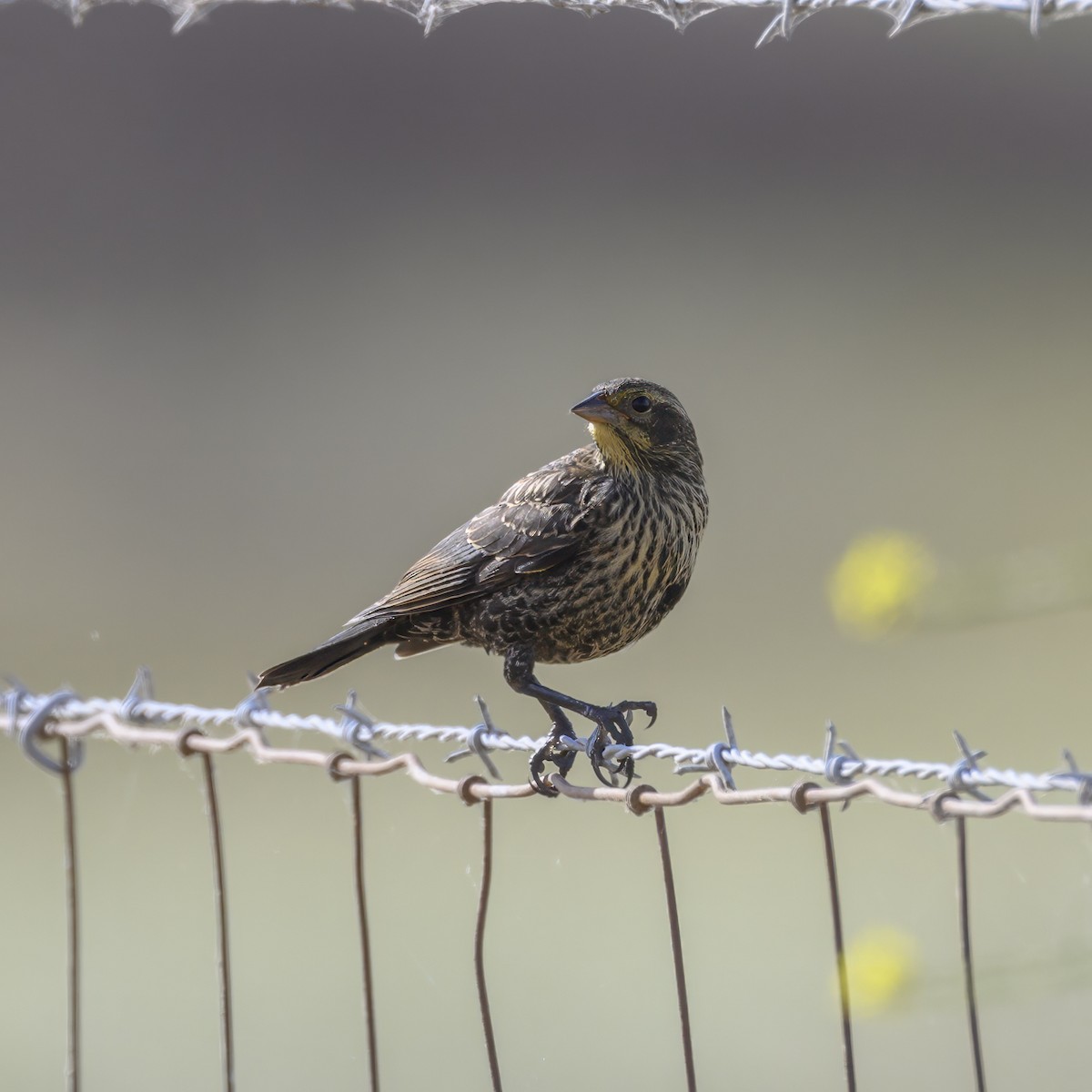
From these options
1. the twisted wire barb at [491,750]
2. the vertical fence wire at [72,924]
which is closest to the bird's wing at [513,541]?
the twisted wire barb at [491,750]

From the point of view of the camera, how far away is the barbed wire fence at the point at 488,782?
1.55 metres

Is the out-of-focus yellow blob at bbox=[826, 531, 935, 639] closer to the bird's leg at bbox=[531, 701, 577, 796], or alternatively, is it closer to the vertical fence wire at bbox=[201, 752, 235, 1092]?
the vertical fence wire at bbox=[201, 752, 235, 1092]

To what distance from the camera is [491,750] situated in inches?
94.7

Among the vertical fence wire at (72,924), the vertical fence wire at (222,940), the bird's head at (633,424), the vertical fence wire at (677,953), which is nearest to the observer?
the vertical fence wire at (677,953)

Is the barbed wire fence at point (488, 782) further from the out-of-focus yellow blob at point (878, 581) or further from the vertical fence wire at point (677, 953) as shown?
the out-of-focus yellow blob at point (878, 581)

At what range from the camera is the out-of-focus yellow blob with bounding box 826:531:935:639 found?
38.8 inches

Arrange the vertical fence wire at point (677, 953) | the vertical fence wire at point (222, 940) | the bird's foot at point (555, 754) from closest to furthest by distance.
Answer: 1. the vertical fence wire at point (677, 953)
2. the vertical fence wire at point (222, 940)
3. the bird's foot at point (555, 754)

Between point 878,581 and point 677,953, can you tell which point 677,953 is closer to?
point 677,953

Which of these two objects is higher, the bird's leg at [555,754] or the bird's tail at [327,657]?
the bird's tail at [327,657]

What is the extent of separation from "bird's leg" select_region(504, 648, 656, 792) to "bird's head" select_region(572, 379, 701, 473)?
44 centimetres

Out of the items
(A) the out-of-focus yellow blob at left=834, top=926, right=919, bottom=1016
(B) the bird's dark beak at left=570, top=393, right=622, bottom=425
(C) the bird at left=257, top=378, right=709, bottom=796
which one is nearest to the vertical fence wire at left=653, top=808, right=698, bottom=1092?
(A) the out-of-focus yellow blob at left=834, top=926, right=919, bottom=1016

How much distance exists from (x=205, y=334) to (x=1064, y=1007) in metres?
9.05

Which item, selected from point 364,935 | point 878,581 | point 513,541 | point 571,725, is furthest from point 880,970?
point 513,541

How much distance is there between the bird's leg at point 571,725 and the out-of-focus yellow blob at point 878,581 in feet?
4.56
